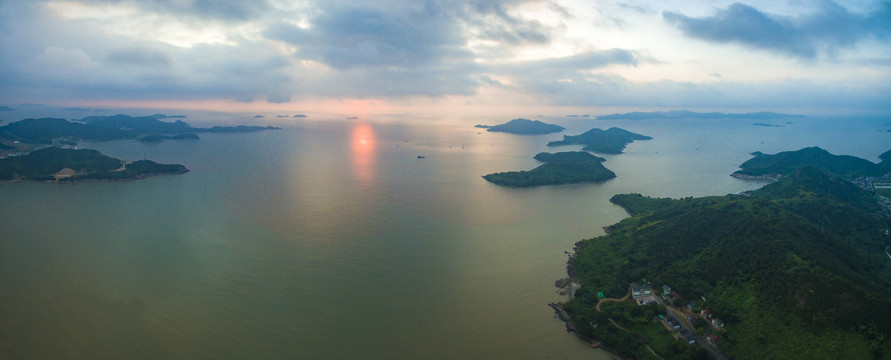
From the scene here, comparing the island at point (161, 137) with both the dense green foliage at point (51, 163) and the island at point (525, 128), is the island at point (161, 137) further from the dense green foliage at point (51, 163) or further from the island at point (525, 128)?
the island at point (525, 128)

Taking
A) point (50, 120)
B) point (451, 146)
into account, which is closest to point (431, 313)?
point (451, 146)

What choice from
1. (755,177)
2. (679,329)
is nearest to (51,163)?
(679,329)

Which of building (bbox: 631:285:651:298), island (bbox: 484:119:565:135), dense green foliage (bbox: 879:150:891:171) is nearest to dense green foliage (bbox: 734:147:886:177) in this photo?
dense green foliage (bbox: 879:150:891:171)

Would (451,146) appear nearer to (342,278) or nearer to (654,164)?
(654,164)

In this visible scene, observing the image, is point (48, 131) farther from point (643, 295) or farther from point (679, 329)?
point (679, 329)

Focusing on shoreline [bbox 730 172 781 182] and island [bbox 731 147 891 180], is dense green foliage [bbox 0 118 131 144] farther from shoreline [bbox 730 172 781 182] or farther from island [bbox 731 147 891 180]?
island [bbox 731 147 891 180]

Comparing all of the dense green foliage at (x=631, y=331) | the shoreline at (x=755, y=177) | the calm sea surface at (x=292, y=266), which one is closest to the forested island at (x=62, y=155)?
the calm sea surface at (x=292, y=266)
